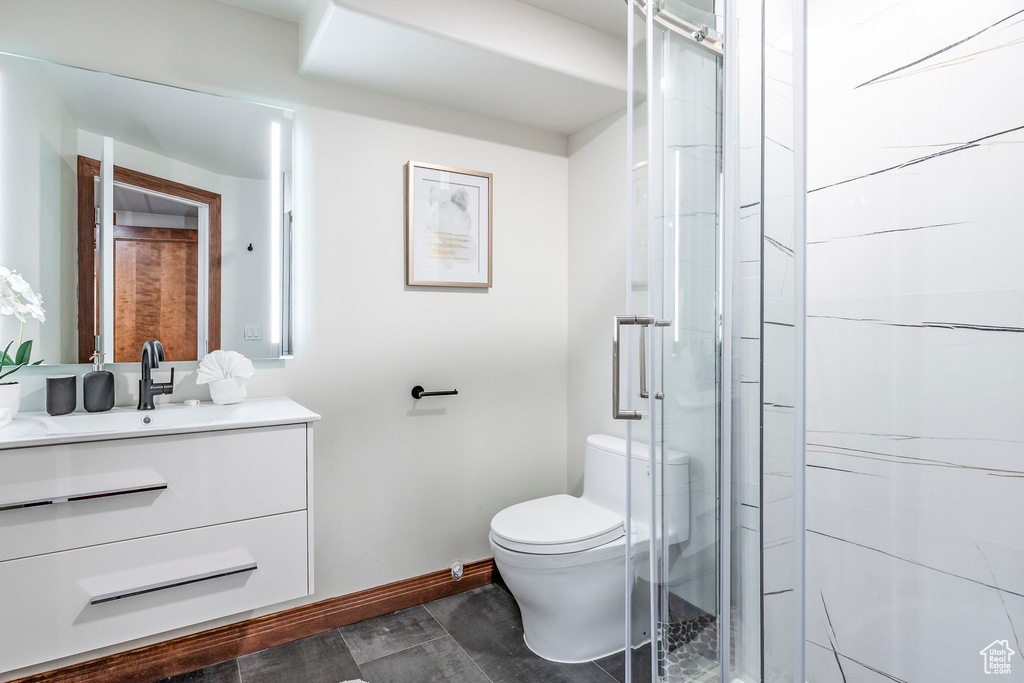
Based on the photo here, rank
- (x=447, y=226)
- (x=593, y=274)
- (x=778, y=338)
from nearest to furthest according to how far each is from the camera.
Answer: (x=778, y=338)
(x=447, y=226)
(x=593, y=274)

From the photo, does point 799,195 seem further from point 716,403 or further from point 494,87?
point 494,87

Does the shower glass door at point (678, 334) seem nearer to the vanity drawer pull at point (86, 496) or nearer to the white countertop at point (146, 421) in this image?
the white countertop at point (146, 421)

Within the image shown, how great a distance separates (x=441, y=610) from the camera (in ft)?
7.11

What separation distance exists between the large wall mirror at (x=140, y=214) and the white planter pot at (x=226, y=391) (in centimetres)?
15

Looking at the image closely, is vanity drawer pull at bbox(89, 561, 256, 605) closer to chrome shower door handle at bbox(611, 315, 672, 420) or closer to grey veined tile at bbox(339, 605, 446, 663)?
grey veined tile at bbox(339, 605, 446, 663)

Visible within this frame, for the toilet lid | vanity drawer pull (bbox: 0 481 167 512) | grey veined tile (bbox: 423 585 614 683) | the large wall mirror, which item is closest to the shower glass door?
the toilet lid

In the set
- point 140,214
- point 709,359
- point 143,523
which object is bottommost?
point 143,523

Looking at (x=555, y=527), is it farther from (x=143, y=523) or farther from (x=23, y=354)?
(x=23, y=354)

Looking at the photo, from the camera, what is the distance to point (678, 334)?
99 cm

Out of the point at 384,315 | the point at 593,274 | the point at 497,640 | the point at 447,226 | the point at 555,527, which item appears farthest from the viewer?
the point at 593,274

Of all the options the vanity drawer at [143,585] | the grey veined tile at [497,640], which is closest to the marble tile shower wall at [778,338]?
the grey veined tile at [497,640]

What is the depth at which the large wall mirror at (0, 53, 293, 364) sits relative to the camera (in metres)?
1.58

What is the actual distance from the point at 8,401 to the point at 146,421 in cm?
32

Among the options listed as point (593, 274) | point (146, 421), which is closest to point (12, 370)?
point (146, 421)
